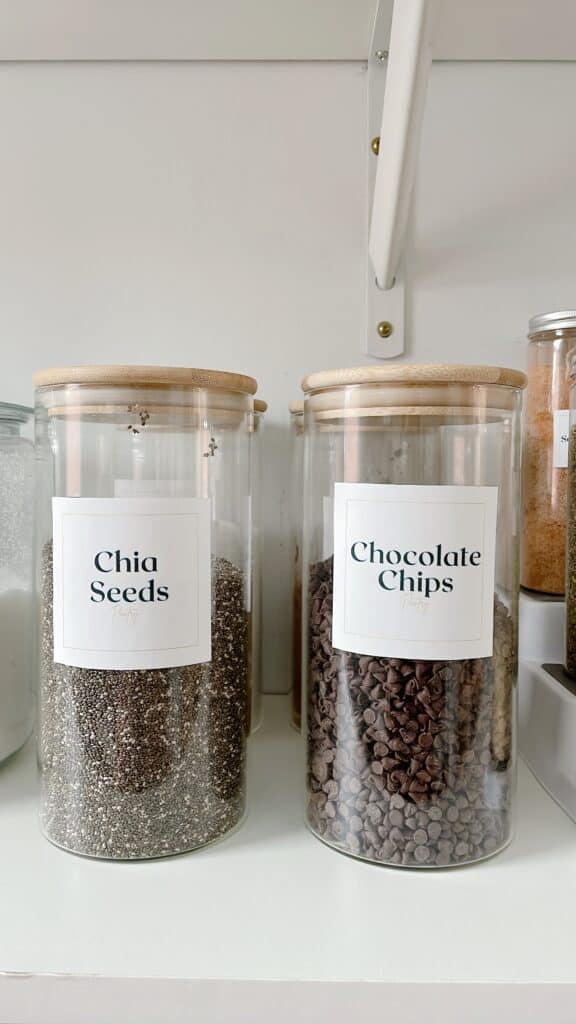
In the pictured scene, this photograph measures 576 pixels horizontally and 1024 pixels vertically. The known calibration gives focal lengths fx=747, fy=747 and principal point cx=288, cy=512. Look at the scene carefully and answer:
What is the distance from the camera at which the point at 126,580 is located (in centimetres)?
46

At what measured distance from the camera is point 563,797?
0.55 m

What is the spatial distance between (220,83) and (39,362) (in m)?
0.33

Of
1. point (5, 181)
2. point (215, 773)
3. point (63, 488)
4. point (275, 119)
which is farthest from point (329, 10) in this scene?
point (215, 773)

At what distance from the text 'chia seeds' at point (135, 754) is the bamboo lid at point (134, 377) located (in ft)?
0.38

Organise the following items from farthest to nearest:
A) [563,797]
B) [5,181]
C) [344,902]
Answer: [5,181]
[563,797]
[344,902]

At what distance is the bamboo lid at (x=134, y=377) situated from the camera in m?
0.46

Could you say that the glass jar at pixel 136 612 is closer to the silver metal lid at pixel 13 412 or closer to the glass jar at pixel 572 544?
the silver metal lid at pixel 13 412

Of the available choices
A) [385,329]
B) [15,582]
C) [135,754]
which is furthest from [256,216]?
[135,754]

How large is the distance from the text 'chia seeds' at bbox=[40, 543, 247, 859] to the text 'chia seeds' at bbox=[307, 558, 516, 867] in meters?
0.08

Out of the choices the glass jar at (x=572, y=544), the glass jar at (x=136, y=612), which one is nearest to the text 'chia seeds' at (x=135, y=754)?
the glass jar at (x=136, y=612)

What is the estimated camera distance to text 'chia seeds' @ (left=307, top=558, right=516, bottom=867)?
47 centimetres

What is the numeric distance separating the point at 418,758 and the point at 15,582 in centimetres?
36

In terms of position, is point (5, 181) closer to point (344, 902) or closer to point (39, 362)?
point (39, 362)

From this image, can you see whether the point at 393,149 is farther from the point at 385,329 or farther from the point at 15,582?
the point at 15,582
